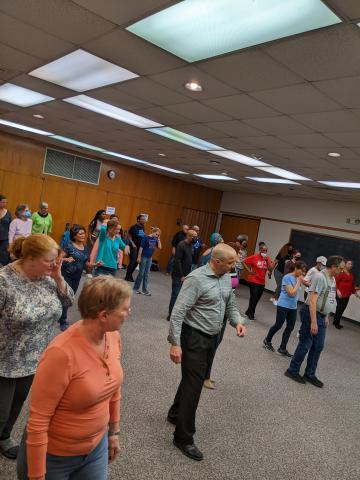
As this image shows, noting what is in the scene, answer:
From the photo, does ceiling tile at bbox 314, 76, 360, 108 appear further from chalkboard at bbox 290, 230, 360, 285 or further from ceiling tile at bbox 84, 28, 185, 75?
chalkboard at bbox 290, 230, 360, 285

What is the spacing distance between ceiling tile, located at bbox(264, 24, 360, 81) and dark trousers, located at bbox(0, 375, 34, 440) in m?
2.53

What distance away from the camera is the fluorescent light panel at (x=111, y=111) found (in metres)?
4.73

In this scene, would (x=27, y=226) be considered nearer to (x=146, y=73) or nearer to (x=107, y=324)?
(x=146, y=73)

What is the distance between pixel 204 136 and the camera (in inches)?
212

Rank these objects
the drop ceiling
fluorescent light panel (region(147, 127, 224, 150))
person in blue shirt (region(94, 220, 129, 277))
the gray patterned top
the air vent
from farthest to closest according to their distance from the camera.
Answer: the air vent
fluorescent light panel (region(147, 127, 224, 150))
person in blue shirt (region(94, 220, 129, 277))
the drop ceiling
the gray patterned top

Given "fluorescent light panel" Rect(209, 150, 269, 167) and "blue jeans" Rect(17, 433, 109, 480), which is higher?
"fluorescent light panel" Rect(209, 150, 269, 167)

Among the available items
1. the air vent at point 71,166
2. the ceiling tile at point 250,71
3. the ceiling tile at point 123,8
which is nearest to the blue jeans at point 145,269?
the air vent at point 71,166

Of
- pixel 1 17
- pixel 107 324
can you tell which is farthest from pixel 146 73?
pixel 107 324

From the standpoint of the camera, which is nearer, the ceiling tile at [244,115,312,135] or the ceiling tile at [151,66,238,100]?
the ceiling tile at [151,66,238,100]

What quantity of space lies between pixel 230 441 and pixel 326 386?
2.02 m

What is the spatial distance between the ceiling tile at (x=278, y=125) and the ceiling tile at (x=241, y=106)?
14 cm

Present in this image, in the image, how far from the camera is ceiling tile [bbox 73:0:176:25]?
2.21 metres

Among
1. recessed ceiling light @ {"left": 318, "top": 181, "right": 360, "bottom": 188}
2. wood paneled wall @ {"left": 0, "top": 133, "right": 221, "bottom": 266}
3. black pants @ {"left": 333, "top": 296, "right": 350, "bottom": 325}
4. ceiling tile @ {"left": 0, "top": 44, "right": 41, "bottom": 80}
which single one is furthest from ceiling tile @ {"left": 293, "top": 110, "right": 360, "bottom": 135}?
wood paneled wall @ {"left": 0, "top": 133, "right": 221, "bottom": 266}

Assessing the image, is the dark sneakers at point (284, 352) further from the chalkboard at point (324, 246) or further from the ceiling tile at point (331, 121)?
the chalkboard at point (324, 246)
